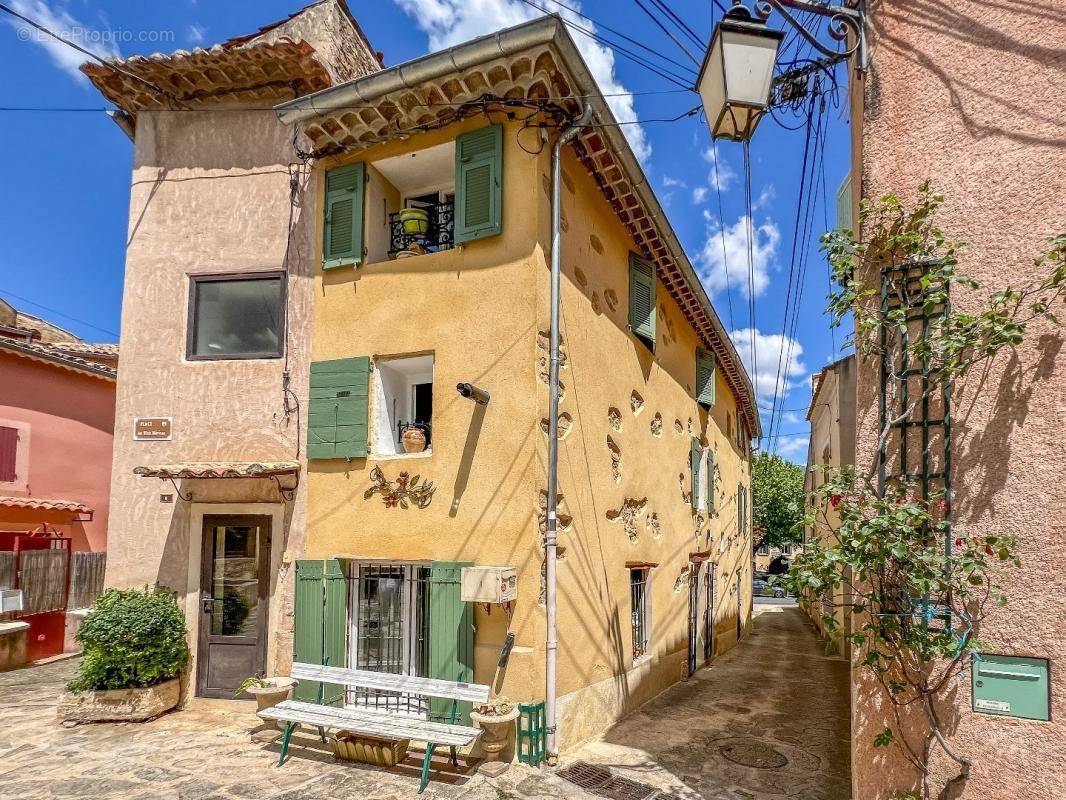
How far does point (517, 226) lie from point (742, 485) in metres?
14.4

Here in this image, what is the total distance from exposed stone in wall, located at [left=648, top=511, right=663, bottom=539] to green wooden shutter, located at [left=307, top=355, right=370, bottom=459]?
454 cm

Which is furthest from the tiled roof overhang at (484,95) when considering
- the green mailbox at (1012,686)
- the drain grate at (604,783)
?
the drain grate at (604,783)

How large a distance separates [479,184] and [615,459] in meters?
3.89

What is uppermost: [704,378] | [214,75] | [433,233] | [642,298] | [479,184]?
[214,75]

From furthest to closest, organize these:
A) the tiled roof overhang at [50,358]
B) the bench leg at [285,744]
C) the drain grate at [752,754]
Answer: the tiled roof overhang at [50,358] → the drain grate at [752,754] → the bench leg at [285,744]

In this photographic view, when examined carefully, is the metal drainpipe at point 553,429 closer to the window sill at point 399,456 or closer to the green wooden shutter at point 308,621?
the window sill at point 399,456

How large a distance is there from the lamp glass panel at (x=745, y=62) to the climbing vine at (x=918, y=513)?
1307 mm

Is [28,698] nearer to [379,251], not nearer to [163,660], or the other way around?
[163,660]

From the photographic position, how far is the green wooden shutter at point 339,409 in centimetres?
728

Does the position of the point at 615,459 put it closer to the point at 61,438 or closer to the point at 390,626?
the point at 390,626

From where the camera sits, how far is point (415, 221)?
782 centimetres

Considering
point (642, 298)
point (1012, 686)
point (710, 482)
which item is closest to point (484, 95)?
point (642, 298)

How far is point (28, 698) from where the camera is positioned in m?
8.25

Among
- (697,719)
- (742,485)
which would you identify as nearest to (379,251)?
(697,719)
